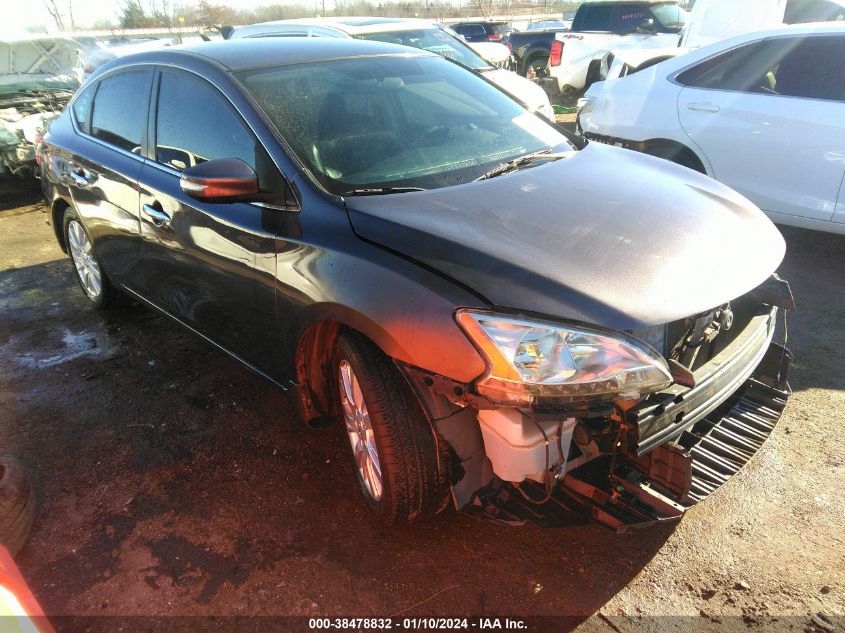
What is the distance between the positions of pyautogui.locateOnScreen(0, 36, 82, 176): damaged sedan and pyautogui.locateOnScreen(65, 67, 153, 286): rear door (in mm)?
3568

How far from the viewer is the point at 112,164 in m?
3.57

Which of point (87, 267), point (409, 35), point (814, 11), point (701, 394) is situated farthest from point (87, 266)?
point (814, 11)

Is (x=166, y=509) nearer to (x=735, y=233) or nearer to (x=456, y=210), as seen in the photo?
(x=456, y=210)

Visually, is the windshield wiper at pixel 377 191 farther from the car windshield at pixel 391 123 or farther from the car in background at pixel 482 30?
the car in background at pixel 482 30

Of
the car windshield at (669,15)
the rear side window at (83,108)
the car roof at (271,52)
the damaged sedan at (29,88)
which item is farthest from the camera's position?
the car windshield at (669,15)

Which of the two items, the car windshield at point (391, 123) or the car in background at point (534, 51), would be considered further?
the car in background at point (534, 51)

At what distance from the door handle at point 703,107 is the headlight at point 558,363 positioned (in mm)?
3659

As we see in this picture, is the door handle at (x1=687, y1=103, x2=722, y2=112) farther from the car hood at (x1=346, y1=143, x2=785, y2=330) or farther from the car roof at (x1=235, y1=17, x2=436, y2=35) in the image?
the car roof at (x1=235, y1=17, x2=436, y2=35)

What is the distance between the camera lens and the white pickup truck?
36.5ft

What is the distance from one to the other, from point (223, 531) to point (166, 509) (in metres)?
0.31

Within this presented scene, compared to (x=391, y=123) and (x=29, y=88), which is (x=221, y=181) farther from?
(x=29, y=88)

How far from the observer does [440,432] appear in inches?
84.0

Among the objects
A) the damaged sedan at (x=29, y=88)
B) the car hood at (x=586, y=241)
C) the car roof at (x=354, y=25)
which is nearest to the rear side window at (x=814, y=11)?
the car roof at (x=354, y=25)

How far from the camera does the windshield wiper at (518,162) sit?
108 inches
